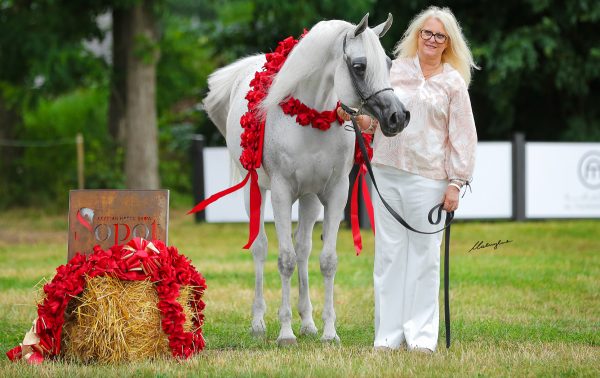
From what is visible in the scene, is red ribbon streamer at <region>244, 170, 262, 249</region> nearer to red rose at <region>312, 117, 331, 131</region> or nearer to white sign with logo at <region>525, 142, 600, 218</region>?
red rose at <region>312, 117, 331, 131</region>

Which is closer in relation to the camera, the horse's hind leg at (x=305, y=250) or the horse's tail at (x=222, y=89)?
the horse's hind leg at (x=305, y=250)

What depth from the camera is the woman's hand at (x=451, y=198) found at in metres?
5.92

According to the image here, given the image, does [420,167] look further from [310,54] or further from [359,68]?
[310,54]

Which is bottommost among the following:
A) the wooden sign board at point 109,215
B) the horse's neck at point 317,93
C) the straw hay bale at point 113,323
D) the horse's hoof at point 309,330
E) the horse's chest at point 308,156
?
the horse's hoof at point 309,330

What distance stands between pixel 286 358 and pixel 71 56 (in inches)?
496

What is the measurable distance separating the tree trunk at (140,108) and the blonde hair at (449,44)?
1206cm

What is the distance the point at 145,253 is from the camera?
229 inches

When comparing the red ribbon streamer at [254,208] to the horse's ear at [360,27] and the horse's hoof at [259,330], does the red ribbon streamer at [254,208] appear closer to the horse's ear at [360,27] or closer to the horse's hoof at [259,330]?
the horse's hoof at [259,330]

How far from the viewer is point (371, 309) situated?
Result: 8469mm

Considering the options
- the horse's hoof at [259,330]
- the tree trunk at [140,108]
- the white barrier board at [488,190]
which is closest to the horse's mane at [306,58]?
the horse's hoof at [259,330]

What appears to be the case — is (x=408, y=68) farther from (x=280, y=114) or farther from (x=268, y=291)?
(x=268, y=291)

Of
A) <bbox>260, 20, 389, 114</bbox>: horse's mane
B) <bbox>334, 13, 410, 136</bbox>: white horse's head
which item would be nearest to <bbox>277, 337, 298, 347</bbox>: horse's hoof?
<bbox>260, 20, 389, 114</bbox>: horse's mane

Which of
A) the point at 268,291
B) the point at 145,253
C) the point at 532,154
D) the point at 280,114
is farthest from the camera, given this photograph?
the point at 532,154

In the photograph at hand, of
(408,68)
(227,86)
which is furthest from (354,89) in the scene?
(227,86)
